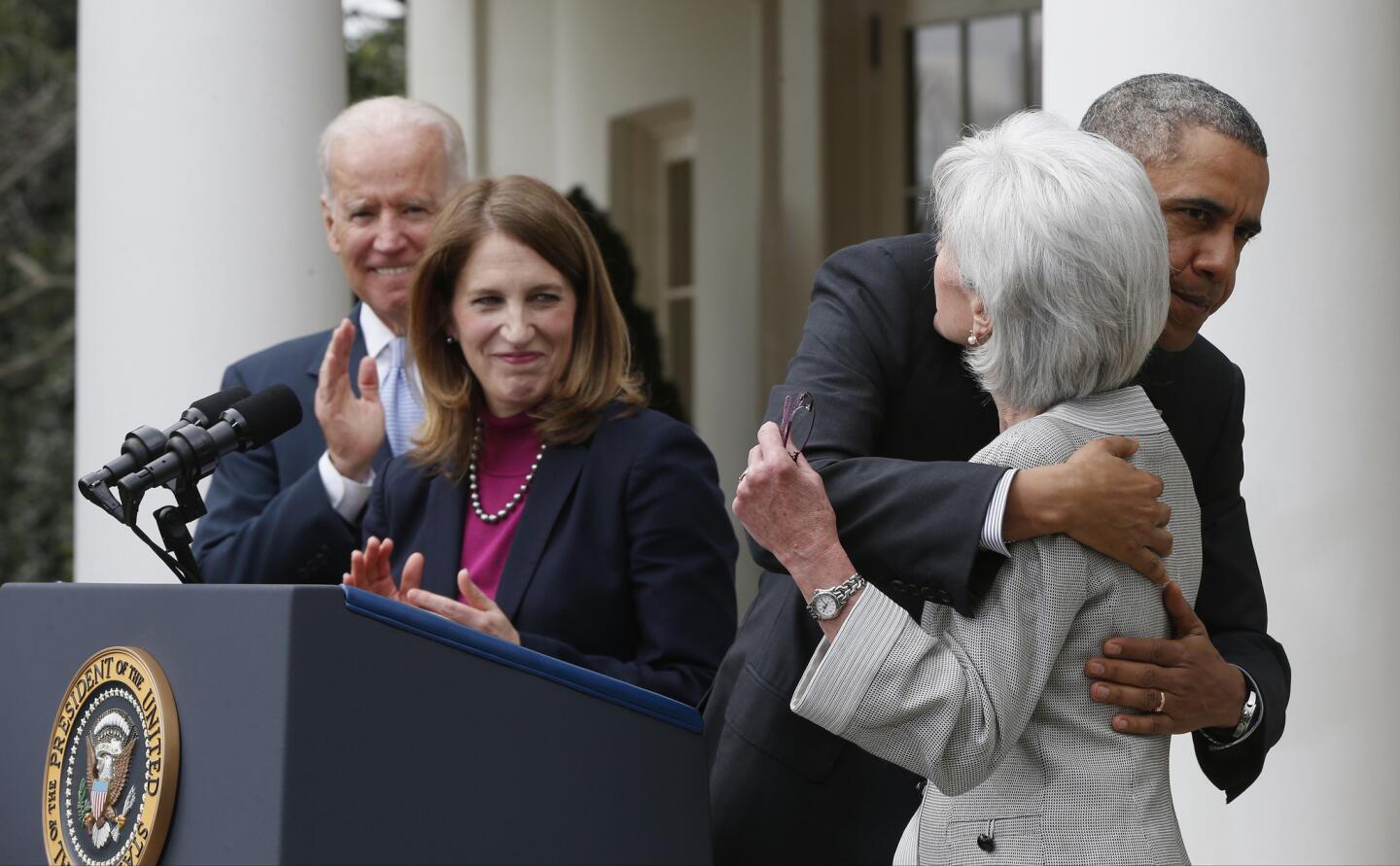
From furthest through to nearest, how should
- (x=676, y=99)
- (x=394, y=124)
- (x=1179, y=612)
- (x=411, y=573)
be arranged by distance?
(x=676, y=99), (x=394, y=124), (x=411, y=573), (x=1179, y=612)

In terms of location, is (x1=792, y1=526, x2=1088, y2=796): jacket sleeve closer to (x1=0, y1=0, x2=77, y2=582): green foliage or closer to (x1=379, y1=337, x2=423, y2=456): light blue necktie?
(x1=379, y1=337, x2=423, y2=456): light blue necktie

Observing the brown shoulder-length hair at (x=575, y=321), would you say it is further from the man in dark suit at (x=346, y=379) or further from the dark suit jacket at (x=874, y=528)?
the dark suit jacket at (x=874, y=528)

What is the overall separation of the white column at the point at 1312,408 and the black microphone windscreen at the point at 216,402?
1.78 meters

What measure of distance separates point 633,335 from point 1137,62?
142 inches

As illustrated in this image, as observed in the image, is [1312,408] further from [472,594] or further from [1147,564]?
[472,594]

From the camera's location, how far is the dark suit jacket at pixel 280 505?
3125mm

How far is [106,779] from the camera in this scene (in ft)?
6.56

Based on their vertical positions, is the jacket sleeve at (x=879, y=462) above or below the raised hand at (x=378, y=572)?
above

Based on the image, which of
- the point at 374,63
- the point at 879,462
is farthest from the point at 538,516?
the point at 374,63

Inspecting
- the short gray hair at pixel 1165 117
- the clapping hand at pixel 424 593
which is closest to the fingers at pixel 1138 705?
the short gray hair at pixel 1165 117

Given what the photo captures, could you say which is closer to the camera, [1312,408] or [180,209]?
[1312,408]

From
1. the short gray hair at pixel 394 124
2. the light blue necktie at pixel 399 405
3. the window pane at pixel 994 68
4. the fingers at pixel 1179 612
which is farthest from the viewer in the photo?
the window pane at pixel 994 68

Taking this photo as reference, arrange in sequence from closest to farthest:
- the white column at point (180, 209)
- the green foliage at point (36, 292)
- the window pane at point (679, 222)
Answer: the white column at point (180, 209), the window pane at point (679, 222), the green foliage at point (36, 292)

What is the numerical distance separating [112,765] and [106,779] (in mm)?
19
